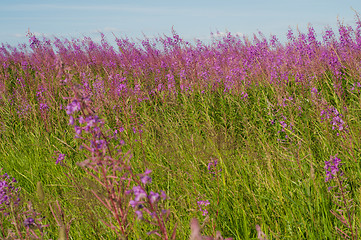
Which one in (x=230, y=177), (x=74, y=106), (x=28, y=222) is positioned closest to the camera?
(x=74, y=106)

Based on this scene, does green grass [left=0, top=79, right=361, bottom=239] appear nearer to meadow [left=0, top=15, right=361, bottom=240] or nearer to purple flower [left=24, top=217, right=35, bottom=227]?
meadow [left=0, top=15, right=361, bottom=240]

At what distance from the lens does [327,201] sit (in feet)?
6.32

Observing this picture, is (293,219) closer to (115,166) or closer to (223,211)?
(223,211)

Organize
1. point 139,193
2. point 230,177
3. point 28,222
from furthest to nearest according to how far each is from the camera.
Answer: point 230,177 < point 28,222 < point 139,193

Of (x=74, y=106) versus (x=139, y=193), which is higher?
(x=74, y=106)

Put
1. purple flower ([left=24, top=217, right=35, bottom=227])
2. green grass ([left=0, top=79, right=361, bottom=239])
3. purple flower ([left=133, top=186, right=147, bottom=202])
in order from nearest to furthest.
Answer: purple flower ([left=133, top=186, right=147, bottom=202])
purple flower ([left=24, top=217, right=35, bottom=227])
green grass ([left=0, top=79, right=361, bottom=239])

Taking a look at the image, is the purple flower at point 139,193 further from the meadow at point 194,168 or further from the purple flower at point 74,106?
the purple flower at point 74,106

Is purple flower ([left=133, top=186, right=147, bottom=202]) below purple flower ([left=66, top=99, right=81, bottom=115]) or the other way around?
below

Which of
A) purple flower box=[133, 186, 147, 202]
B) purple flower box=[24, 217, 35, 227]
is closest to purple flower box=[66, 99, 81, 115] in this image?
purple flower box=[133, 186, 147, 202]

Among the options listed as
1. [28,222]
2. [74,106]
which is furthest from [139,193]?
[28,222]

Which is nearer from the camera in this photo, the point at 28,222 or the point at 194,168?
the point at 28,222

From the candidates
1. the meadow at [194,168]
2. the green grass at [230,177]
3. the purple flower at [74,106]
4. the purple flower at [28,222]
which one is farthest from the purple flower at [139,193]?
the purple flower at [28,222]

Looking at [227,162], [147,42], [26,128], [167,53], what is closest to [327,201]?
[227,162]

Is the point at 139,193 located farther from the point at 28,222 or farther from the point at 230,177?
the point at 230,177
